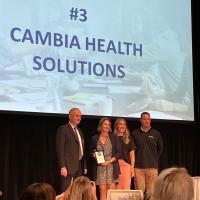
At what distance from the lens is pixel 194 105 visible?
24.1ft

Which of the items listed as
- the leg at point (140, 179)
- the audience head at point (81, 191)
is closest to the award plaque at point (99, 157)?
the leg at point (140, 179)

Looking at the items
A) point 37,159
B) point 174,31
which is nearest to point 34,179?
point 37,159

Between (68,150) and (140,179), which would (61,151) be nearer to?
(68,150)

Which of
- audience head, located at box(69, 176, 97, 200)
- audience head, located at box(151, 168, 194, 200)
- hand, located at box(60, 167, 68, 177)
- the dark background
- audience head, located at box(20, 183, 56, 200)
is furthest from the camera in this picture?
the dark background

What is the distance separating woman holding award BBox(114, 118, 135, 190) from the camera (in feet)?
19.1

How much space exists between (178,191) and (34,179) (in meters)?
5.05

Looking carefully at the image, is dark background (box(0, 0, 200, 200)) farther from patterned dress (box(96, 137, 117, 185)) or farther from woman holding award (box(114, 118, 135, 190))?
patterned dress (box(96, 137, 117, 185))

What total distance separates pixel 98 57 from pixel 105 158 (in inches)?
61.4

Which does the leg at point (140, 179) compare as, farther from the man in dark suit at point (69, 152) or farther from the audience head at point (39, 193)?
the audience head at point (39, 193)

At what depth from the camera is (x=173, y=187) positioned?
155 centimetres

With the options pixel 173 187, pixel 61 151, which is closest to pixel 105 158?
pixel 61 151

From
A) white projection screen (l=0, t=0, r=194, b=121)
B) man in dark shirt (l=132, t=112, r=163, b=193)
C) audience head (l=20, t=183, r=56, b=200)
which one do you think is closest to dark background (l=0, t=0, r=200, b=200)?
white projection screen (l=0, t=0, r=194, b=121)

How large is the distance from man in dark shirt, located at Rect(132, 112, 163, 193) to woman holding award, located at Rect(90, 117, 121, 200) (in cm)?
50

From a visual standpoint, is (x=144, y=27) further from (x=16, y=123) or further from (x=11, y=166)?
(x=11, y=166)
